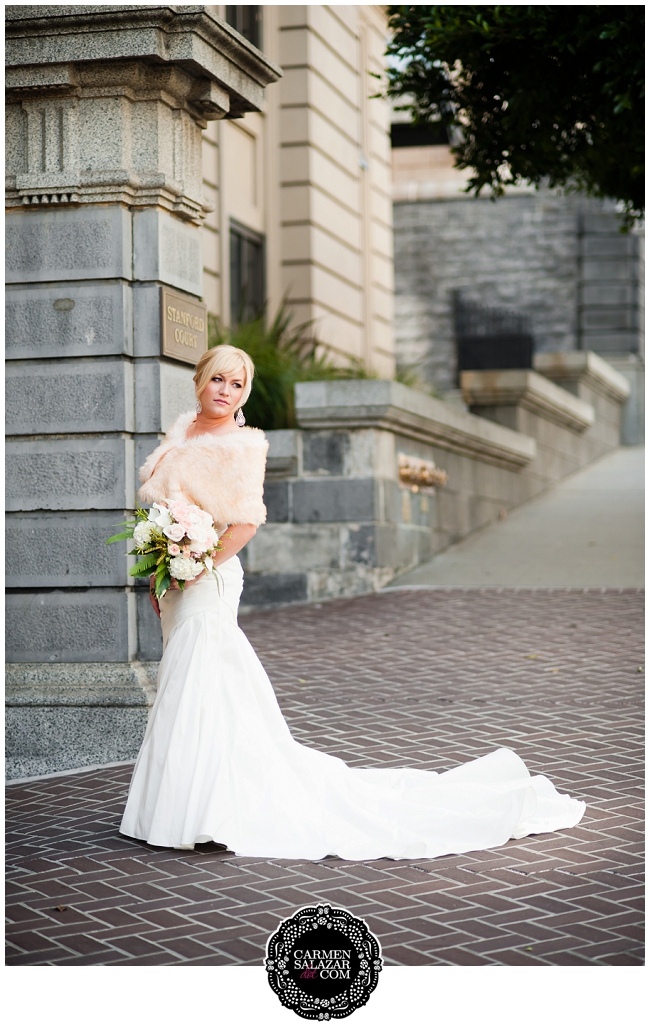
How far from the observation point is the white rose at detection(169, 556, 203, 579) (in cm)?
493

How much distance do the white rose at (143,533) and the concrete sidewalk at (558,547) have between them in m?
7.94

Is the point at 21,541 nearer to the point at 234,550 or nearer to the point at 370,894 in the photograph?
the point at 234,550

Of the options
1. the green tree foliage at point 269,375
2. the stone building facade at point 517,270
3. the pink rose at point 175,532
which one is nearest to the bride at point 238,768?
the pink rose at point 175,532

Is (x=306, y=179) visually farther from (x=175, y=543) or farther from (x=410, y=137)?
(x=175, y=543)

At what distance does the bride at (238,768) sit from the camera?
489 centimetres

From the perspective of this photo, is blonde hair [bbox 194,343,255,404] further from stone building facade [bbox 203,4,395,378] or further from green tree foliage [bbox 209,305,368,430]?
stone building facade [bbox 203,4,395,378]

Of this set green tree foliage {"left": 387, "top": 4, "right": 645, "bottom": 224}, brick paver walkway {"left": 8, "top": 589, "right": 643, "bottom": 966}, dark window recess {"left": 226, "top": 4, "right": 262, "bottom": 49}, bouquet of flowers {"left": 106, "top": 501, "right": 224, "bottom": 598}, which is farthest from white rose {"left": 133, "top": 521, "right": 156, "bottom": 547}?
dark window recess {"left": 226, "top": 4, "right": 262, "bottom": 49}

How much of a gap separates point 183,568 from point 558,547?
1065 centimetres

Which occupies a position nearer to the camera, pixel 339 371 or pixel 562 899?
pixel 562 899

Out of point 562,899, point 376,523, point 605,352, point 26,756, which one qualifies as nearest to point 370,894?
point 562,899

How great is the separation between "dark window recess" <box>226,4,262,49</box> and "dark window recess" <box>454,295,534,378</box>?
890cm

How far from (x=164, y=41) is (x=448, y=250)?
2234cm

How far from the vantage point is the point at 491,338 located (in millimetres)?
24000

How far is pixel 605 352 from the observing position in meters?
27.2
